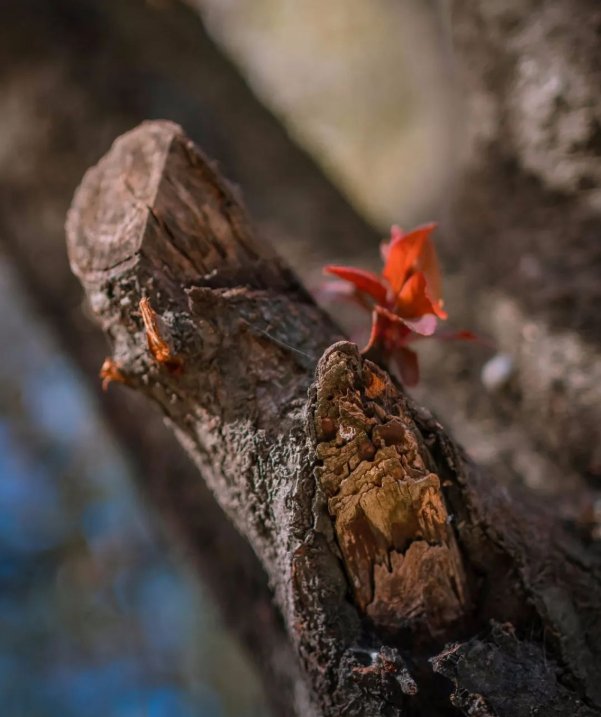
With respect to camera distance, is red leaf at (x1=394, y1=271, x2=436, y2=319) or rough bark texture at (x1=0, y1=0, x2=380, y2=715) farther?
rough bark texture at (x1=0, y1=0, x2=380, y2=715)

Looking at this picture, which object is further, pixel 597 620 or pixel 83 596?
pixel 83 596

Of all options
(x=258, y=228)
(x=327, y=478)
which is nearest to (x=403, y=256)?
(x=258, y=228)

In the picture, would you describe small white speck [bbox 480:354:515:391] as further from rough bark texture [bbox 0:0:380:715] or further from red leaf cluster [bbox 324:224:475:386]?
rough bark texture [bbox 0:0:380:715]

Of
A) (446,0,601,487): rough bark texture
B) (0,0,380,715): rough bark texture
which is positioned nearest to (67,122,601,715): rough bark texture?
(446,0,601,487): rough bark texture

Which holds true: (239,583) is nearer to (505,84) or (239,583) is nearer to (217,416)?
(217,416)

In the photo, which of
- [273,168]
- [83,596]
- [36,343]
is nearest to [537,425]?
[273,168]

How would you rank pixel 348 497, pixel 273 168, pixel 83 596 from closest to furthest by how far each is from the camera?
1. pixel 348 497
2. pixel 273 168
3. pixel 83 596

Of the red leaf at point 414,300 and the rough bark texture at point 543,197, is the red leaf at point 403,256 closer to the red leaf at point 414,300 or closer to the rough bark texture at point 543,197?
the red leaf at point 414,300

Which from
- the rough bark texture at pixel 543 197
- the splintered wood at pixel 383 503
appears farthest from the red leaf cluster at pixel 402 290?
the rough bark texture at pixel 543 197

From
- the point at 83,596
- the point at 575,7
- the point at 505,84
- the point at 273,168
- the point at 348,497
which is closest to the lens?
the point at 348,497
